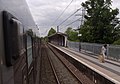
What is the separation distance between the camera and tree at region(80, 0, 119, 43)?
4023cm

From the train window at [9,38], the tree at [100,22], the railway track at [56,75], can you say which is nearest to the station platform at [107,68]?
the railway track at [56,75]

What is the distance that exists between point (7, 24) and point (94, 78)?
12774mm

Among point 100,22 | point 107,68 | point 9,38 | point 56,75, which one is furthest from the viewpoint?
point 100,22

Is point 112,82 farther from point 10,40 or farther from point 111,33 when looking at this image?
point 111,33

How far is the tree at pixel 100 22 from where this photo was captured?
132 feet

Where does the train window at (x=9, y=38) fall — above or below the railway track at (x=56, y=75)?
→ above

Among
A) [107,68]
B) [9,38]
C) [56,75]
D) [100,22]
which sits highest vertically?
[100,22]

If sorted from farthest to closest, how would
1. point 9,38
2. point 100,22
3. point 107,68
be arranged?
point 100,22, point 107,68, point 9,38

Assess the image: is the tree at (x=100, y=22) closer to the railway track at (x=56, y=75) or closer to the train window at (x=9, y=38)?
the railway track at (x=56, y=75)

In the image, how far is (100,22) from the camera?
133ft

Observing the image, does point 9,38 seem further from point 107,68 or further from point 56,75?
point 56,75

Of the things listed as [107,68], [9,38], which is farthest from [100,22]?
[9,38]

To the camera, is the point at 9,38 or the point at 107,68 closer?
the point at 9,38

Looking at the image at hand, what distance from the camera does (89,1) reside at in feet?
147
